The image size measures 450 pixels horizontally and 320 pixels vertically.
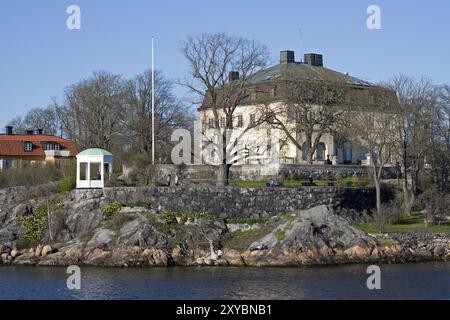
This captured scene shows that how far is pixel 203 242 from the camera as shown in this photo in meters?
48.1

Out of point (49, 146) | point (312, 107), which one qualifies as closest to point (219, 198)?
point (312, 107)

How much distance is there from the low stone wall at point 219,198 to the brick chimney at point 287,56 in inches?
1029

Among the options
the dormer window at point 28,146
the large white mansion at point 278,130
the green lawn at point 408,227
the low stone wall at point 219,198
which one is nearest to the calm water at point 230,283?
the green lawn at point 408,227

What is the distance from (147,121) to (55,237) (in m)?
24.4

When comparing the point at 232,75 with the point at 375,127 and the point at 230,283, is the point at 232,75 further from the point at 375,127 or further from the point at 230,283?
the point at 230,283

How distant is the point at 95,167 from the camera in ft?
187

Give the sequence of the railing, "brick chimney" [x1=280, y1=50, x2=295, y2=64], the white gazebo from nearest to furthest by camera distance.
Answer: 1. the white gazebo
2. the railing
3. "brick chimney" [x1=280, y1=50, x2=295, y2=64]

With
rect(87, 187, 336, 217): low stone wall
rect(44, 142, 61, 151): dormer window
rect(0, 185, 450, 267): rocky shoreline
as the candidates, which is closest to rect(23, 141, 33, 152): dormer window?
rect(44, 142, 61, 151): dormer window

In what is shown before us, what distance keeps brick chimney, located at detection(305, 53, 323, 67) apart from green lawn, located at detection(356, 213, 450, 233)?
83.8 feet

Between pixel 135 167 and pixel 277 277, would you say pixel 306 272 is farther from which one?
pixel 135 167

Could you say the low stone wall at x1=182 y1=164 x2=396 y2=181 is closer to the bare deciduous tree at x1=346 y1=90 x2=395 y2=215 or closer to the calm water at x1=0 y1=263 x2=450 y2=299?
the bare deciduous tree at x1=346 y1=90 x2=395 y2=215

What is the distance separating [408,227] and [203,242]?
12.9 m

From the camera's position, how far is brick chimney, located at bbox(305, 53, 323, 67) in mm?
79363

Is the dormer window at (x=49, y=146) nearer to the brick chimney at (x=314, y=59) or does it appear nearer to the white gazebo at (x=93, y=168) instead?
the white gazebo at (x=93, y=168)
